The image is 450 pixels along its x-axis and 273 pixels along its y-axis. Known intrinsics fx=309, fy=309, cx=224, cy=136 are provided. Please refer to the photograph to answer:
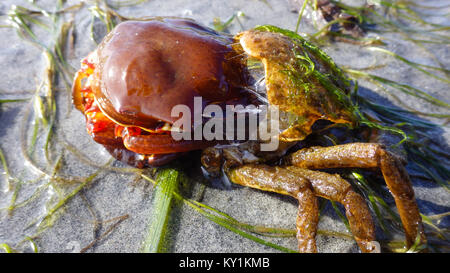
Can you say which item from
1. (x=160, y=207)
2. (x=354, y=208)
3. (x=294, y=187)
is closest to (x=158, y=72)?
(x=160, y=207)

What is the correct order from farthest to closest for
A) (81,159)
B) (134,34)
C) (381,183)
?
(81,159), (381,183), (134,34)

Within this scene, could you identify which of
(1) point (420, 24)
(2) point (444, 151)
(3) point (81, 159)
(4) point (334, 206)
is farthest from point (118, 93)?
(1) point (420, 24)

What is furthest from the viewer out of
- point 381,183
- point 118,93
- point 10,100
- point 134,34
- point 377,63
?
point 377,63

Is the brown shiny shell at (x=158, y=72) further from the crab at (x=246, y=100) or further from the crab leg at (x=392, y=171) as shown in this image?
the crab leg at (x=392, y=171)

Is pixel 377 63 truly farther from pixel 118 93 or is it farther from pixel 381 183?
pixel 118 93

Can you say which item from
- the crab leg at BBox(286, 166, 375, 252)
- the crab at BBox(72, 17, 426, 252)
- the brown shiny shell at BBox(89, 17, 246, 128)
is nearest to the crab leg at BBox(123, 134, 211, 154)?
the crab at BBox(72, 17, 426, 252)

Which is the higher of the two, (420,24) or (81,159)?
(420,24)

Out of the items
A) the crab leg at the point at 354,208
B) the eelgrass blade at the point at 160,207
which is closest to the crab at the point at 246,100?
the crab leg at the point at 354,208

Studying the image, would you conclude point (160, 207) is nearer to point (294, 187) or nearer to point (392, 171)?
point (294, 187)
